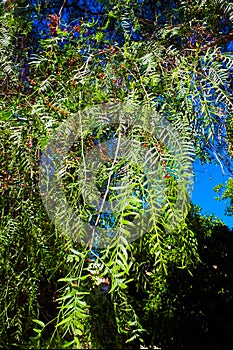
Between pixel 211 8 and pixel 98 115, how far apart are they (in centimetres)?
98

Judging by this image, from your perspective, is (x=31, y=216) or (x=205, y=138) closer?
(x=31, y=216)

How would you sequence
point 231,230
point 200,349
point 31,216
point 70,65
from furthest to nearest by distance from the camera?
point 231,230, point 200,349, point 70,65, point 31,216

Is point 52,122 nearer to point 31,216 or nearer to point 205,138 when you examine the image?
point 31,216

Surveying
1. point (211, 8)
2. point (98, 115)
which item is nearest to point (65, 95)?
point (98, 115)

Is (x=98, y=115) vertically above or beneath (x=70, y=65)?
beneath

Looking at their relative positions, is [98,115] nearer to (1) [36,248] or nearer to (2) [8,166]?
(2) [8,166]

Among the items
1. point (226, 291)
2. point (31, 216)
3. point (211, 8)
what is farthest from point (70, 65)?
point (226, 291)

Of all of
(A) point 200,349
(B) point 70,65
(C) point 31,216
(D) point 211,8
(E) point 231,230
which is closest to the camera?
(C) point 31,216

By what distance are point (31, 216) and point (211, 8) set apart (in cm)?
123

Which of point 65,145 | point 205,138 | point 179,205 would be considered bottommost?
point 179,205

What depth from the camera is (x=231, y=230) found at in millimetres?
4004

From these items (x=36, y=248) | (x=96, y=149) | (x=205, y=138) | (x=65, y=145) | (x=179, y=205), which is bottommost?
(x=36, y=248)

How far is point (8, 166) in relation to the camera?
126 cm

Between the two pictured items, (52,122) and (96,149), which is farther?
(96,149)
